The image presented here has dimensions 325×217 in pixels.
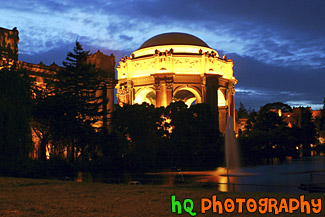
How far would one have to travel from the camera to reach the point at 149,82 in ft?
225

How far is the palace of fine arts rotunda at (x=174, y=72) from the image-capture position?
216ft

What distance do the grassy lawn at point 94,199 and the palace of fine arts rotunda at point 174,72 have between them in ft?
167

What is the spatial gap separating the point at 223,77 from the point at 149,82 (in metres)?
13.5

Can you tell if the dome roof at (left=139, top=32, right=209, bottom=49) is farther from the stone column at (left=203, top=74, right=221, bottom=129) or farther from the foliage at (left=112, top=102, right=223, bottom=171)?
the foliage at (left=112, top=102, right=223, bottom=171)

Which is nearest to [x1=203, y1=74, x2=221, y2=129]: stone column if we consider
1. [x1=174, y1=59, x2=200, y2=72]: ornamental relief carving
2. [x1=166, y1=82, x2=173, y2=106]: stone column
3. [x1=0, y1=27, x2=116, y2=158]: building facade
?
[x1=174, y1=59, x2=200, y2=72]: ornamental relief carving

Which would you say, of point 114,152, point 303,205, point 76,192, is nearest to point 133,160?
point 114,152

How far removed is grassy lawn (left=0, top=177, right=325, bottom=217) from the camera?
397 inches

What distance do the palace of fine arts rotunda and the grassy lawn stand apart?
51.0 meters

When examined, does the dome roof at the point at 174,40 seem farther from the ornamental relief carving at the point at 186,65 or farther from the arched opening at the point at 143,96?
the arched opening at the point at 143,96

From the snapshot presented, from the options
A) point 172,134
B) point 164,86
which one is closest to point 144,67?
point 164,86

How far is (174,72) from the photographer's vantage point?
2584 inches

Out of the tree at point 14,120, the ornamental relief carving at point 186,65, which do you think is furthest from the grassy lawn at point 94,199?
the ornamental relief carving at point 186,65

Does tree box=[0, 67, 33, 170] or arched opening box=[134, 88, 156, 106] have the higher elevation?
arched opening box=[134, 88, 156, 106]

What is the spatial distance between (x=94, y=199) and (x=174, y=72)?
2139 inches
